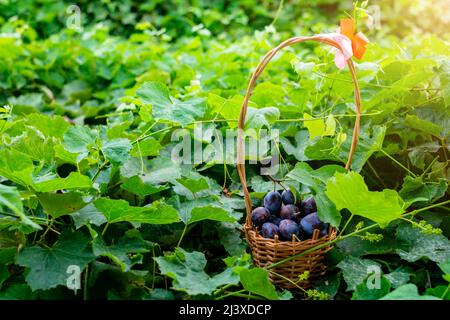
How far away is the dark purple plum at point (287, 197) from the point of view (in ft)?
4.74

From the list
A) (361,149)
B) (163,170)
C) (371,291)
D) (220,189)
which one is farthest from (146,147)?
(371,291)

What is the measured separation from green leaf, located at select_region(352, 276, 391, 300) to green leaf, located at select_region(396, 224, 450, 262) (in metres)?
0.18

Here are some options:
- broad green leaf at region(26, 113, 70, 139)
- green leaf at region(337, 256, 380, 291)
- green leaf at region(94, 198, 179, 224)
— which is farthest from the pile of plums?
broad green leaf at region(26, 113, 70, 139)

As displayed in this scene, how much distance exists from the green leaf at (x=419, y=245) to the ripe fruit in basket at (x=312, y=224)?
212mm

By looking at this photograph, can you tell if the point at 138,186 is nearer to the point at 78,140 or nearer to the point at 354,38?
the point at 78,140

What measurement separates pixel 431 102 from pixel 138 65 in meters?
1.70

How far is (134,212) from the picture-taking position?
1297 mm

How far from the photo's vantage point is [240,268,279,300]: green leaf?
1.23 meters

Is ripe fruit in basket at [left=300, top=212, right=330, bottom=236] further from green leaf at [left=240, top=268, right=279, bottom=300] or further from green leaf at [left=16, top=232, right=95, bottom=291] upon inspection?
green leaf at [left=16, top=232, right=95, bottom=291]

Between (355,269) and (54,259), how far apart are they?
68 cm

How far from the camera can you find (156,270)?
1.46m

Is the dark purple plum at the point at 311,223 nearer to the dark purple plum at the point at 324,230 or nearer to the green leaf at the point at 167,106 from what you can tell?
Answer: the dark purple plum at the point at 324,230

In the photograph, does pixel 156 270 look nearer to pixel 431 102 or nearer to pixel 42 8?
pixel 431 102

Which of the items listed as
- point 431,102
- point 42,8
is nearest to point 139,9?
point 42,8
